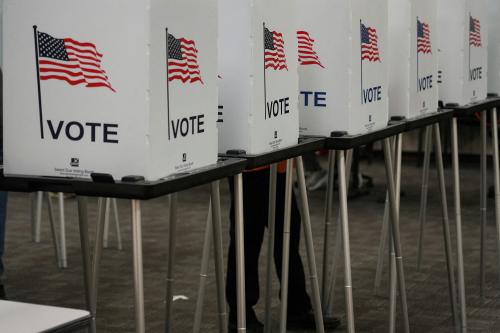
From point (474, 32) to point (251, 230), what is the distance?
1430mm

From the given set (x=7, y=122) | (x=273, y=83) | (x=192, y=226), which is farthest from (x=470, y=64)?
(x=192, y=226)

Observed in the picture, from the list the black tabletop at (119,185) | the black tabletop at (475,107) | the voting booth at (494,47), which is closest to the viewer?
the black tabletop at (119,185)

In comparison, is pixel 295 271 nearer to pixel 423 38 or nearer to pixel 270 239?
pixel 270 239

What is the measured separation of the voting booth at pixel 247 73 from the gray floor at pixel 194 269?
186 centimetres

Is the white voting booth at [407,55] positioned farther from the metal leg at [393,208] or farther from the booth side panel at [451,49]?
the booth side panel at [451,49]

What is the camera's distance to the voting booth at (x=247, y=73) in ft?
9.24

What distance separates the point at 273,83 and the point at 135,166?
30.4 inches

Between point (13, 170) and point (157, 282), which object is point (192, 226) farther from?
point (13, 170)

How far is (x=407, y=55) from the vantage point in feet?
12.6

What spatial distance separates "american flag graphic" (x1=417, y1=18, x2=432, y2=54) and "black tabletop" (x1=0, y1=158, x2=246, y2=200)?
159 cm

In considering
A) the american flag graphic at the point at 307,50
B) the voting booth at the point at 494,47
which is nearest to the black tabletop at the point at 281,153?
the american flag graphic at the point at 307,50

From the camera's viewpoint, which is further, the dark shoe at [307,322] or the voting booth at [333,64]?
the dark shoe at [307,322]

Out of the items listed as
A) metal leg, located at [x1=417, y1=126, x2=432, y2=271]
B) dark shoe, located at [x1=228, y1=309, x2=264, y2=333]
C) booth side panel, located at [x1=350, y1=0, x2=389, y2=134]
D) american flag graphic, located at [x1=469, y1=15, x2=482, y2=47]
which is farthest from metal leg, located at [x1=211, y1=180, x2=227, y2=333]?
metal leg, located at [x1=417, y1=126, x2=432, y2=271]

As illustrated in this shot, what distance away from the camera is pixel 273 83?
2.96 meters
